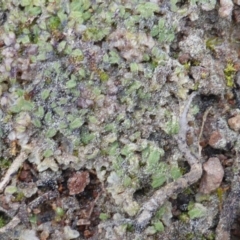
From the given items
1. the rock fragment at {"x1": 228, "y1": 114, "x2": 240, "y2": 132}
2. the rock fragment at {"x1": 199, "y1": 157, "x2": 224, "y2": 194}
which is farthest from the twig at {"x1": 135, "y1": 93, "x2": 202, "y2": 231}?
the rock fragment at {"x1": 228, "y1": 114, "x2": 240, "y2": 132}

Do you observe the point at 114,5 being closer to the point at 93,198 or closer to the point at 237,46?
the point at 237,46

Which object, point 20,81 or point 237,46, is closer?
point 20,81

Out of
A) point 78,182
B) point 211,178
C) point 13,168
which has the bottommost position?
point 211,178

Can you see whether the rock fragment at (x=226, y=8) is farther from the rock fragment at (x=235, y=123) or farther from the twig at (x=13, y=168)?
the twig at (x=13, y=168)

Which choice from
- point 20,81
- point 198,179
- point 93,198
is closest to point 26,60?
point 20,81

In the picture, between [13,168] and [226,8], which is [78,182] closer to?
[13,168]

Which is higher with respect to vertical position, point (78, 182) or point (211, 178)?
point (78, 182)

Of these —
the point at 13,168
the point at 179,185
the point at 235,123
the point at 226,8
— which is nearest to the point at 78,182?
the point at 13,168
